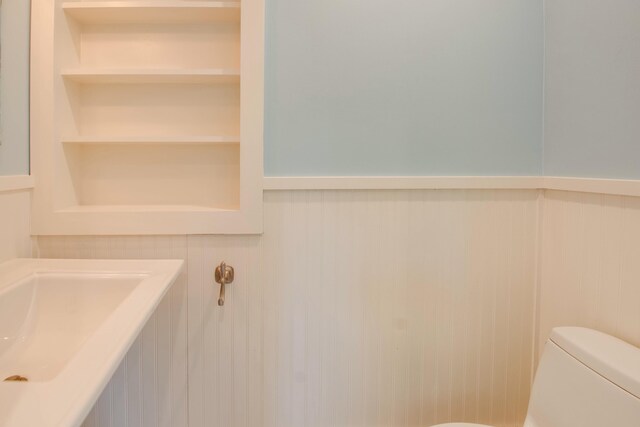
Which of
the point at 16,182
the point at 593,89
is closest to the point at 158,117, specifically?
the point at 16,182

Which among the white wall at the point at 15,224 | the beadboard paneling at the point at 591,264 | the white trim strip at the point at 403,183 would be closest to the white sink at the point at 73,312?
the white wall at the point at 15,224

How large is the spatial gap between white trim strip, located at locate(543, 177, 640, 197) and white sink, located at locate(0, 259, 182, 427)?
1.22m

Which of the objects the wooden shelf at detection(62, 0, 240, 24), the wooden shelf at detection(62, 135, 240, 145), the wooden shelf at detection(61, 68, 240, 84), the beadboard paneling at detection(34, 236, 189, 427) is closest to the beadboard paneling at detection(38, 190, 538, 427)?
the beadboard paneling at detection(34, 236, 189, 427)

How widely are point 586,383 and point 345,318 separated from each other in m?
0.69

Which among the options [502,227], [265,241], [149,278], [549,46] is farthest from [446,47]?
[149,278]

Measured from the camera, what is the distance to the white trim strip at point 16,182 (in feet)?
3.66

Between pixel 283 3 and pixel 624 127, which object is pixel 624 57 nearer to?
pixel 624 127

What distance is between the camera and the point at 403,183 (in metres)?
1.34

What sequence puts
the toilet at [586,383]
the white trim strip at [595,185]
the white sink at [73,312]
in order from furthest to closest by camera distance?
the white trim strip at [595,185] → the toilet at [586,383] → the white sink at [73,312]

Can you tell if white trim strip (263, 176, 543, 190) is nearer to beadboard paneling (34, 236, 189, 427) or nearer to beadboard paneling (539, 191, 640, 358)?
beadboard paneling (539, 191, 640, 358)

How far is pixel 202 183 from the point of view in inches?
56.9

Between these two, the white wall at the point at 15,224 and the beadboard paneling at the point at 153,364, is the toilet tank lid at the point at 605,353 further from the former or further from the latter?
the white wall at the point at 15,224

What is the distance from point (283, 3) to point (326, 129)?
0.44 m

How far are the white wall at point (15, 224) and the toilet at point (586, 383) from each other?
1.54m
